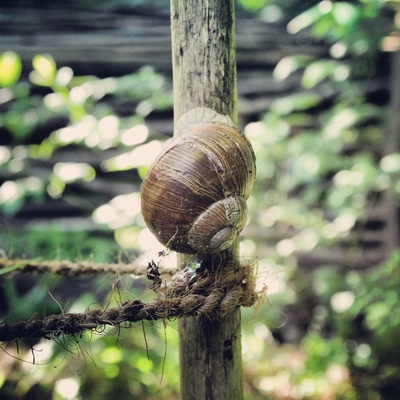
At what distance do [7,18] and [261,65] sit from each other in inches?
66.9

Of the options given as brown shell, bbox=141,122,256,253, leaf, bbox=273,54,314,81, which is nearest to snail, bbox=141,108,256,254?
brown shell, bbox=141,122,256,253

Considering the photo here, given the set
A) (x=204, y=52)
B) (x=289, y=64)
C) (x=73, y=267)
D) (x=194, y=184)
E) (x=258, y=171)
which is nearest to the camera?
(x=194, y=184)

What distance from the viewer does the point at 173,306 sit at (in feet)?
2.43

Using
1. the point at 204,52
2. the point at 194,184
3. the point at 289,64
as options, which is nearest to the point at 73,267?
the point at 194,184

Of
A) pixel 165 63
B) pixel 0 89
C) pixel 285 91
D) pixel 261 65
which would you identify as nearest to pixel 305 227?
pixel 285 91

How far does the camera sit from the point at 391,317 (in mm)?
1753

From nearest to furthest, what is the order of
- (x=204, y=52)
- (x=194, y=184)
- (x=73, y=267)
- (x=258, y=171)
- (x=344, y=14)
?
(x=194, y=184) → (x=204, y=52) → (x=73, y=267) → (x=344, y=14) → (x=258, y=171)

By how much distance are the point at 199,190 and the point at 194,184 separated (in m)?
0.01

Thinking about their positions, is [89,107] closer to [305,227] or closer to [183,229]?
[305,227]

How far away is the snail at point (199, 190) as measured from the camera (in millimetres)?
704

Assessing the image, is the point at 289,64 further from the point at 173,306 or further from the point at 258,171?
the point at 173,306

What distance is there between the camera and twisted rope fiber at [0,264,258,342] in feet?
2.24

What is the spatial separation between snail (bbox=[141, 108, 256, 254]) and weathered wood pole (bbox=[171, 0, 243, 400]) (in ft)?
0.33

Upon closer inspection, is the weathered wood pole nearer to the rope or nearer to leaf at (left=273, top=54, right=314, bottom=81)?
the rope
